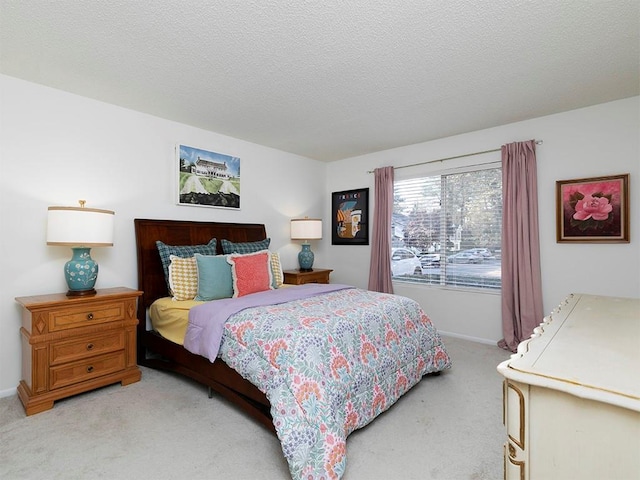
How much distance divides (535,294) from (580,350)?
2858 mm

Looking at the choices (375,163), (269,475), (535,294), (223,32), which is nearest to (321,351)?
(269,475)

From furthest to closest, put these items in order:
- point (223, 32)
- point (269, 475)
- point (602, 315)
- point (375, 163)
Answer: point (375, 163) → point (223, 32) → point (269, 475) → point (602, 315)

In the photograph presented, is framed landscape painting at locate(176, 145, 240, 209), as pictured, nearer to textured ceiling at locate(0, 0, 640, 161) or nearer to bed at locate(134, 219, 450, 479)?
textured ceiling at locate(0, 0, 640, 161)

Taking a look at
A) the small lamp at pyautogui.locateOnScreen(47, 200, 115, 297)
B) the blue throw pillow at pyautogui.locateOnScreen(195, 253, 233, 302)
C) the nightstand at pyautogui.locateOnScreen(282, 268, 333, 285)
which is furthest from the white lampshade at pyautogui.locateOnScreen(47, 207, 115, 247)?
the nightstand at pyautogui.locateOnScreen(282, 268, 333, 285)

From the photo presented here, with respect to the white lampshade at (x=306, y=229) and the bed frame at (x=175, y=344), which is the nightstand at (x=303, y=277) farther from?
the bed frame at (x=175, y=344)

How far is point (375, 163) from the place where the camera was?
15.5ft

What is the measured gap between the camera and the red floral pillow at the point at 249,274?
2.95m

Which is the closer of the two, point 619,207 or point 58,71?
point 58,71

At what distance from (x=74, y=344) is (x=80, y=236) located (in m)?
0.79

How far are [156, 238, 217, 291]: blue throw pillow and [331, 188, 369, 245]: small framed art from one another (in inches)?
85.6

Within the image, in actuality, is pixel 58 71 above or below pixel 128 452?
above

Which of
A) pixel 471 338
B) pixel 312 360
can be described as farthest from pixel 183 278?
pixel 471 338

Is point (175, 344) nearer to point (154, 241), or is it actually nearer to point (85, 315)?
point (85, 315)

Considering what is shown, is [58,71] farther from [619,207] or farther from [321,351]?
[619,207]
